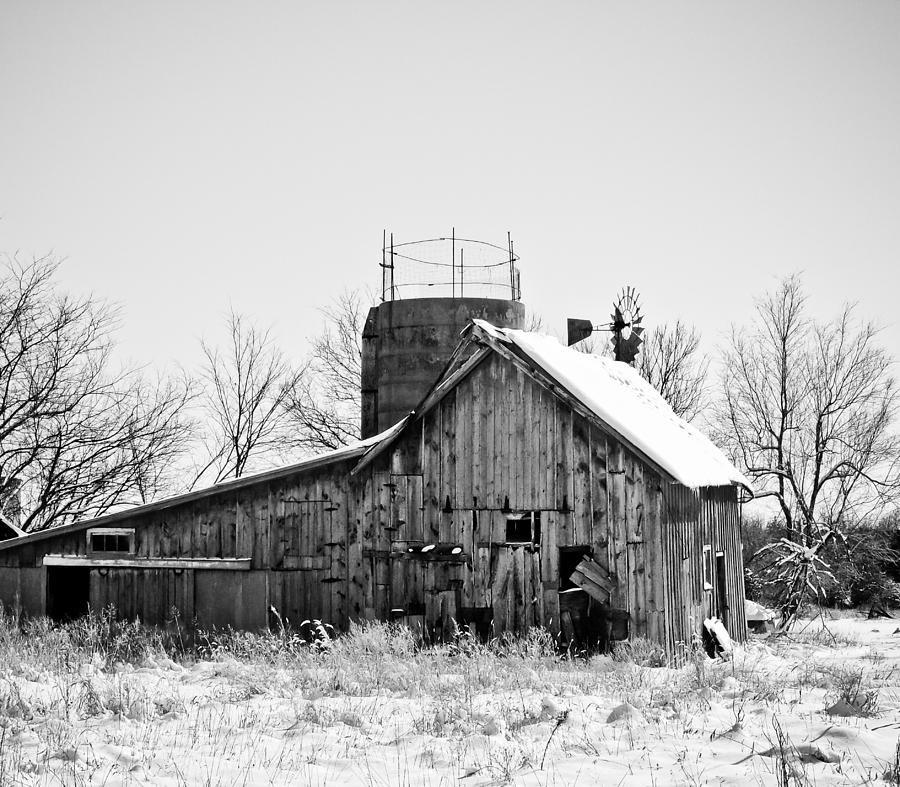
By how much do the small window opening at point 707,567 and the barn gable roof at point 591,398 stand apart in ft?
3.92

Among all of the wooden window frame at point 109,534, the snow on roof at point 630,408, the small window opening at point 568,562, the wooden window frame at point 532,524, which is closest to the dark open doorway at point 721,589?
the snow on roof at point 630,408

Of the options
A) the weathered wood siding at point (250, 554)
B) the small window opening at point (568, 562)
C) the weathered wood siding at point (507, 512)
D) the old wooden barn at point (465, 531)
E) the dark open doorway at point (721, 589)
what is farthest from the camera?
the dark open doorway at point (721, 589)

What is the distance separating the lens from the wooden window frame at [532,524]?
15.6 meters

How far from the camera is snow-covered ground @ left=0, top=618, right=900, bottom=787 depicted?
295 inches

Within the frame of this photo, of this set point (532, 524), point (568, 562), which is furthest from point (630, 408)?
point (568, 562)

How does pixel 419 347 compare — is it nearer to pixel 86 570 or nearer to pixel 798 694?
pixel 86 570

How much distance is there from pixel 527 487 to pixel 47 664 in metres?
7.27

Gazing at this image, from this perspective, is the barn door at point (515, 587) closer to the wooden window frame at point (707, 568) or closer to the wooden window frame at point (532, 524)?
the wooden window frame at point (532, 524)


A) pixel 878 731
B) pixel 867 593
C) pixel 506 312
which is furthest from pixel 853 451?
pixel 878 731

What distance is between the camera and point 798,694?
1099 cm

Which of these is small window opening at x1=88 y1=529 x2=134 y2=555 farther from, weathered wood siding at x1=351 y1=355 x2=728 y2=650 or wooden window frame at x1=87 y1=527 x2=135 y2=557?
weathered wood siding at x1=351 y1=355 x2=728 y2=650

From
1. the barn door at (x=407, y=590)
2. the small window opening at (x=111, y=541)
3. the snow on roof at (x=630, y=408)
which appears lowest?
the barn door at (x=407, y=590)

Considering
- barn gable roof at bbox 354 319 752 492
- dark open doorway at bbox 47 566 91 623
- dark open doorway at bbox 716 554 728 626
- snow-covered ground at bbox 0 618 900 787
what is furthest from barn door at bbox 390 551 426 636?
dark open doorway at bbox 47 566 91 623

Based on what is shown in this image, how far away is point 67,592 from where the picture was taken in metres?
19.0
